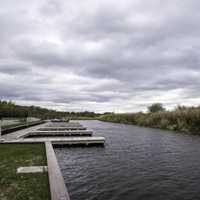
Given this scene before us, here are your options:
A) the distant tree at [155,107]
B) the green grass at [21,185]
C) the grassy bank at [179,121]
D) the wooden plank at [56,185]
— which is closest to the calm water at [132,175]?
the wooden plank at [56,185]

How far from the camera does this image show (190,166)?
8.73 meters

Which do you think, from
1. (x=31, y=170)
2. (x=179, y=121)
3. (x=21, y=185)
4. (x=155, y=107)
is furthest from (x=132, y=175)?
(x=155, y=107)

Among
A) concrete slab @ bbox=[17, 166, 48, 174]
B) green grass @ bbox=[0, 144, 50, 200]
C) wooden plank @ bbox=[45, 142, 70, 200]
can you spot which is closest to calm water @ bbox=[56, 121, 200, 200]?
wooden plank @ bbox=[45, 142, 70, 200]

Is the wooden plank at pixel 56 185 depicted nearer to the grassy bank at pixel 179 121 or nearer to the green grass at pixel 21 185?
the green grass at pixel 21 185

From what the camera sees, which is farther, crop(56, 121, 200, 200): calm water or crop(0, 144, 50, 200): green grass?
crop(56, 121, 200, 200): calm water

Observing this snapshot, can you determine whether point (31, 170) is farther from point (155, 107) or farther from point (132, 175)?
point (155, 107)

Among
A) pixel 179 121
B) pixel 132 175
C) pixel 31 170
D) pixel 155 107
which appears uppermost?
pixel 155 107

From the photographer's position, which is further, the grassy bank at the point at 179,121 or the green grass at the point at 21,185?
the grassy bank at the point at 179,121

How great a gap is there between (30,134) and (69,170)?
1085 centimetres

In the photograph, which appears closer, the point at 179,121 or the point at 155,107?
the point at 179,121

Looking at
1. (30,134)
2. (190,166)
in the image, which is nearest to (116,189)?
(190,166)

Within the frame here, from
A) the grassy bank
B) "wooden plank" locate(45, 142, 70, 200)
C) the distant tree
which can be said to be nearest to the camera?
"wooden plank" locate(45, 142, 70, 200)

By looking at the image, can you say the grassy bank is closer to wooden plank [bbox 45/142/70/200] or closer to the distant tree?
wooden plank [bbox 45/142/70/200]

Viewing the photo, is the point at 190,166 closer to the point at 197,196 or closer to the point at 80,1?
the point at 197,196
